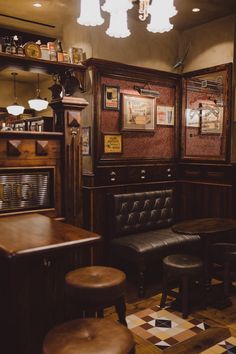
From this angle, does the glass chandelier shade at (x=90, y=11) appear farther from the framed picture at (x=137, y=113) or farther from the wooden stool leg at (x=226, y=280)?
the wooden stool leg at (x=226, y=280)

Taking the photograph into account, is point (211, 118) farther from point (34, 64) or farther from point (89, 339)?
point (89, 339)

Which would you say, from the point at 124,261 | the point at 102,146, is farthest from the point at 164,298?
the point at 102,146

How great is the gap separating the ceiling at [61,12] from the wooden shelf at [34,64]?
0.93 meters

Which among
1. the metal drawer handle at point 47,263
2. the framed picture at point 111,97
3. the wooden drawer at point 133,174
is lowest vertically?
the metal drawer handle at point 47,263

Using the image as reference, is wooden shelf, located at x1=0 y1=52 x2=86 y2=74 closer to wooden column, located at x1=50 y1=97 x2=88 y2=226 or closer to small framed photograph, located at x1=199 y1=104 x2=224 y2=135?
wooden column, located at x1=50 y1=97 x2=88 y2=226

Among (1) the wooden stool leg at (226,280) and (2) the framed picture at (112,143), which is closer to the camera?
(1) the wooden stool leg at (226,280)

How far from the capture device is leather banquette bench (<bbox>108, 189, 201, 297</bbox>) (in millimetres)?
4189

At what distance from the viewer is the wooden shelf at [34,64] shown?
3.53 metres

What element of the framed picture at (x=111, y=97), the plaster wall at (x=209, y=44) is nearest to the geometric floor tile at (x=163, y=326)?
the framed picture at (x=111, y=97)

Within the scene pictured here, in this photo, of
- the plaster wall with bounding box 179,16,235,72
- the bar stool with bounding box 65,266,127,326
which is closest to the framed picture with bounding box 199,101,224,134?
the plaster wall with bounding box 179,16,235,72

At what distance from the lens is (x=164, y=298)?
3.81 m

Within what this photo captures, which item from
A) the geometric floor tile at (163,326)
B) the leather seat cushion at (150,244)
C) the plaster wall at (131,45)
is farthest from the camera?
the plaster wall at (131,45)

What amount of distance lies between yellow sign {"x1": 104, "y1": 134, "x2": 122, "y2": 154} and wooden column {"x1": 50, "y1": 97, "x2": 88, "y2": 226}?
930 millimetres

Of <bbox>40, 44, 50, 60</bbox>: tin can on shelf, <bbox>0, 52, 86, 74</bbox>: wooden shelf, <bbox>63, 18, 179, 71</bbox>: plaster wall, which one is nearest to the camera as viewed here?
<bbox>0, 52, 86, 74</bbox>: wooden shelf
